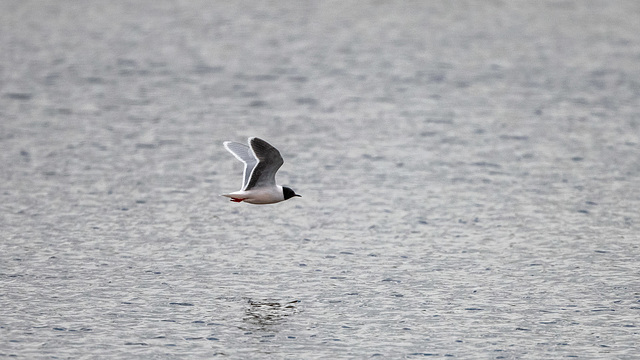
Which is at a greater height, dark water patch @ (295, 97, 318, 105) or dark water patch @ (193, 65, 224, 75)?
dark water patch @ (193, 65, 224, 75)

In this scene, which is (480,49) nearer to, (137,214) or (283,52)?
(283,52)

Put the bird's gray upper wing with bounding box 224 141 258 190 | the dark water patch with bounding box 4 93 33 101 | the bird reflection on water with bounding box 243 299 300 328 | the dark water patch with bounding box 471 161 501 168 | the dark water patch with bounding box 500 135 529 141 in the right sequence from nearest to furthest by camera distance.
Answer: the bird reflection on water with bounding box 243 299 300 328 → the bird's gray upper wing with bounding box 224 141 258 190 → the dark water patch with bounding box 471 161 501 168 → the dark water patch with bounding box 500 135 529 141 → the dark water patch with bounding box 4 93 33 101

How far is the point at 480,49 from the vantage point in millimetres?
47844

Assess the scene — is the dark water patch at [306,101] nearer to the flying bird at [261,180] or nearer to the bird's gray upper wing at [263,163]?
the flying bird at [261,180]

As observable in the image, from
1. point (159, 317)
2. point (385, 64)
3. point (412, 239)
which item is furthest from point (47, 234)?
point (385, 64)

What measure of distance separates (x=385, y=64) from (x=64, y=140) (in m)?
16.8

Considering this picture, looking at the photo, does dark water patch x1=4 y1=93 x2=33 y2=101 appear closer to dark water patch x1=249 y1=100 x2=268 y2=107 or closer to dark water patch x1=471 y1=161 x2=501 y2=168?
dark water patch x1=249 y1=100 x2=268 y2=107

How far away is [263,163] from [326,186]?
8836 mm

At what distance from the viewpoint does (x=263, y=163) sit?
2158cm

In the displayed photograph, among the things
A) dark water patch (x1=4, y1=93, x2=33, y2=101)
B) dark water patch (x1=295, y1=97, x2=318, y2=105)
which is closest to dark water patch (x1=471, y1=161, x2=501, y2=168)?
dark water patch (x1=295, y1=97, x2=318, y2=105)

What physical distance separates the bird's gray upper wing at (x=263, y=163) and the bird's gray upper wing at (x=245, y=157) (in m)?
0.25

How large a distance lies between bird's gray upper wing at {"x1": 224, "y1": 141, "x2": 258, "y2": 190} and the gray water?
7.47 ft

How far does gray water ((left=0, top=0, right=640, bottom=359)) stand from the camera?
20.5 meters

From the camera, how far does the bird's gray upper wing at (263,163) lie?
69.1 feet
